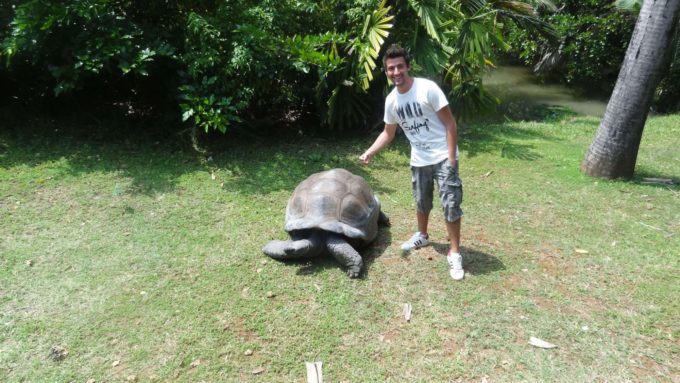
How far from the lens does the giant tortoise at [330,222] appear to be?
3836 millimetres

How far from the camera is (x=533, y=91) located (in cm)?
1361

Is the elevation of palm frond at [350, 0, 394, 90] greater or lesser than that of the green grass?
greater

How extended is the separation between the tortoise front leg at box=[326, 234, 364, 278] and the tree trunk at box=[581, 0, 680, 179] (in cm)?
370

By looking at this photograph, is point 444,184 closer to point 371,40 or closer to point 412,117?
point 412,117

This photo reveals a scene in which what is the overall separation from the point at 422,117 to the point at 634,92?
3.31 m

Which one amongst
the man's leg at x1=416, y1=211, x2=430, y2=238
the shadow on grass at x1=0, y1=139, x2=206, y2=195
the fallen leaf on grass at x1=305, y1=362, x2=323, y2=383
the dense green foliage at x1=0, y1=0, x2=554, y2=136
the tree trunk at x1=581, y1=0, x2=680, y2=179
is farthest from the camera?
the dense green foliage at x1=0, y1=0, x2=554, y2=136

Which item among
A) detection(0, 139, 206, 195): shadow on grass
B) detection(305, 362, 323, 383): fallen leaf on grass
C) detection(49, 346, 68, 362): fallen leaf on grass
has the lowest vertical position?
detection(305, 362, 323, 383): fallen leaf on grass

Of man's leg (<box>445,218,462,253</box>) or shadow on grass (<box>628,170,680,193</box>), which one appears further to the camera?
shadow on grass (<box>628,170,680,193</box>)

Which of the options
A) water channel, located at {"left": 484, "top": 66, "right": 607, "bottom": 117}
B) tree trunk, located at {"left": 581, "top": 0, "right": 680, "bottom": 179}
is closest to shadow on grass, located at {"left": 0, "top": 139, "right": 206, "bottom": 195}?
tree trunk, located at {"left": 581, "top": 0, "right": 680, "bottom": 179}

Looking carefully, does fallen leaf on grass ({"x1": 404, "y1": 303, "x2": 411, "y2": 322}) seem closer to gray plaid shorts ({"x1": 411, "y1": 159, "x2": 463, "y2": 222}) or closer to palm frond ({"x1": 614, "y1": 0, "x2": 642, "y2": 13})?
gray plaid shorts ({"x1": 411, "y1": 159, "x2": 463, "y2": 222})

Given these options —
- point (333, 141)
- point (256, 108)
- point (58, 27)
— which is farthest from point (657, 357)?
point (58, 27)

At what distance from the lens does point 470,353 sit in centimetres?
306

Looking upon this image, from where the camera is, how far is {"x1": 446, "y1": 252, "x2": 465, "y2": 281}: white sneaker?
3.78 m

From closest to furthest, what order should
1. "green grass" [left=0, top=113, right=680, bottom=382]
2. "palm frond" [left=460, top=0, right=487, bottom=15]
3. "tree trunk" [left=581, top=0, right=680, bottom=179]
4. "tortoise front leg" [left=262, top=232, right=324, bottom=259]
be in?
"green grass" [left=0, top=113, right=680, bottom=382] → "tortoise front leg" [left=262, top=232, right=324, bottom=259] → "tree trunk" [left=581, top=0, right=680, bottom=179] → "palm frond" [left=460, top=0, right=487, bottom=15]
